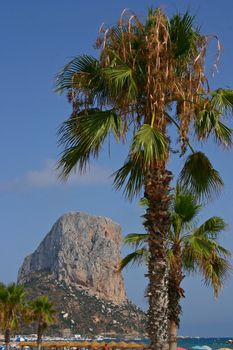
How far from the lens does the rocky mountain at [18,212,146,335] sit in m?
174

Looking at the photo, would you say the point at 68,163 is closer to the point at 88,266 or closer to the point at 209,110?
the point at 209,110

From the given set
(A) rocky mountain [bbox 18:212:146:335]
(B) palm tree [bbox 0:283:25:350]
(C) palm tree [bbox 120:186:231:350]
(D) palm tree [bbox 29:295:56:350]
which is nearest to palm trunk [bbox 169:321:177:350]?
(C) palm tree [bbox 120:186:231:350]

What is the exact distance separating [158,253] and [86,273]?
175478 mm

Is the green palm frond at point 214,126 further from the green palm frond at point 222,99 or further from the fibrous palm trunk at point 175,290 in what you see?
the fibrous palm trunk at point 175,290

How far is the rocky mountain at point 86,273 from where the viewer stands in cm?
17350

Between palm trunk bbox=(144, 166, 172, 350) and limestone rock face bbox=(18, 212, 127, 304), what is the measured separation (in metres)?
170

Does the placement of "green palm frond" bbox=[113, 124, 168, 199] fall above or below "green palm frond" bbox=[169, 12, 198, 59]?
below

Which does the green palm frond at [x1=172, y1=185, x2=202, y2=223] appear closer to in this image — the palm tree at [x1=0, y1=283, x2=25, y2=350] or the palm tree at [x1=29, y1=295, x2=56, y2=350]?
the palm tree at [x1=0, y1=283, x2=25, y2=350]

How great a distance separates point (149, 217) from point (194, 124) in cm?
212

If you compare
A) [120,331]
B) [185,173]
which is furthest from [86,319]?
[185,173]

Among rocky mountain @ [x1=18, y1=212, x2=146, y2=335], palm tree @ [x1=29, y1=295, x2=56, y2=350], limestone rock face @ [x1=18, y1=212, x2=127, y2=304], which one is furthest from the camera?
limestone rock face @ [x1=18, y1=212, x2=127, y2=304]

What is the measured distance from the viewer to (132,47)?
473 inches

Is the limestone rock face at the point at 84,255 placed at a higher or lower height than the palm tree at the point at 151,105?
higher

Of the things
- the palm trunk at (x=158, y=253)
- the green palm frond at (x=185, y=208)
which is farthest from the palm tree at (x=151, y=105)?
the green palm frond at (x=185, y=208)
